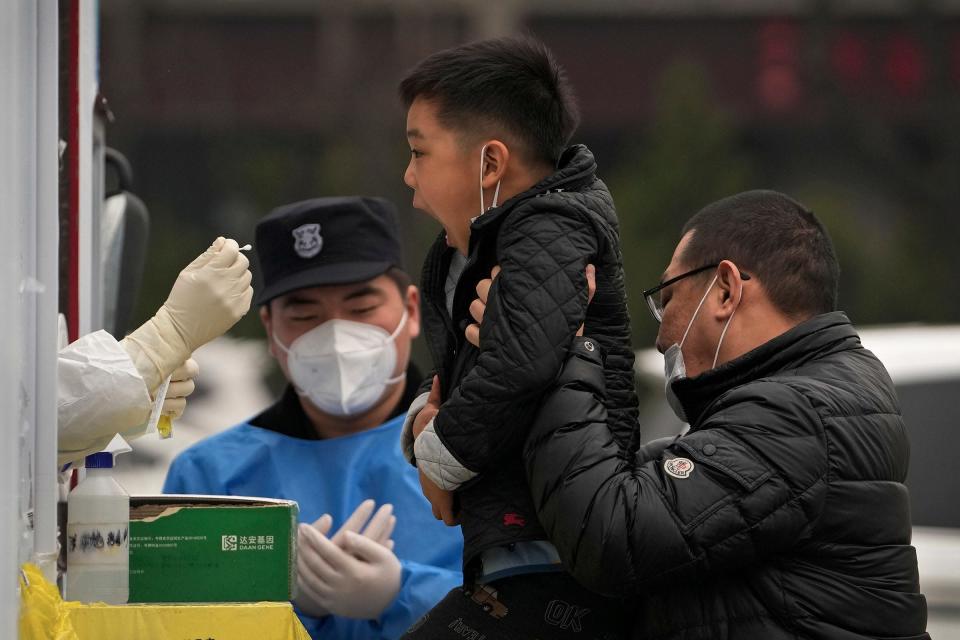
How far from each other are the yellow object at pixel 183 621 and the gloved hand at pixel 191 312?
408 millimetres

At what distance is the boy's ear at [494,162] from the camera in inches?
99.5

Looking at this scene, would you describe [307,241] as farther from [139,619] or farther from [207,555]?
[139,619]

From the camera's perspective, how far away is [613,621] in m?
2.53

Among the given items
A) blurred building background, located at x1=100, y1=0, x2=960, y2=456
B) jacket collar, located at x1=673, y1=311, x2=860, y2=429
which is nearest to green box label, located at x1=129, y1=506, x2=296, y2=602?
jacket collar, located at x1=673, y1=311, x2=860, y2=429

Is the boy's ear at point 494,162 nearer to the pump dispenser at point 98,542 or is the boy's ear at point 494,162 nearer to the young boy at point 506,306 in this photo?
the young boy at point 506,306

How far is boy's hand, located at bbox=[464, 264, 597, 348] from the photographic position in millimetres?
2416

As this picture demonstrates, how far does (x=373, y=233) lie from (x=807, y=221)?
143 cm

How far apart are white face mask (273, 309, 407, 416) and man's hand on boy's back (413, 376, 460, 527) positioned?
39.8 inches

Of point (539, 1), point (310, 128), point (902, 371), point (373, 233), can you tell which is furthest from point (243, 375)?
point (539, 1)

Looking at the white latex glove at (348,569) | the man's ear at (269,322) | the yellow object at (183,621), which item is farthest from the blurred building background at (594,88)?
the yellow object at (183,621)

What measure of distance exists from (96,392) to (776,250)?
1.17m

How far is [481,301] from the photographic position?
2455 millimetres

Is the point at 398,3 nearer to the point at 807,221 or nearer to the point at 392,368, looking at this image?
the point at 392,368

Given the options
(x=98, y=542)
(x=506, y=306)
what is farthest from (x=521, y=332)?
(x=98, y=542)
